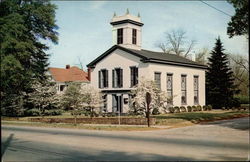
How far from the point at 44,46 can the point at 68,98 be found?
21.1 ft

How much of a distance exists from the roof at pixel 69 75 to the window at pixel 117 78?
15365mm

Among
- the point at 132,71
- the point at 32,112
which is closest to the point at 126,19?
the point at 132,71

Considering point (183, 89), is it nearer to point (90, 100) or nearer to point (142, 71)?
point (142, 71)

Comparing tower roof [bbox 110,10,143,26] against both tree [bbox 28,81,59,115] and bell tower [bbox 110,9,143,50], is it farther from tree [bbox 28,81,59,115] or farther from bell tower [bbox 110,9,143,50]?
tree [bbox 28,81,59,115]

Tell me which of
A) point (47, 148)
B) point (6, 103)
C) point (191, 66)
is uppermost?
point (191, 66)

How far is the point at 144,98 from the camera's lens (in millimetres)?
27844

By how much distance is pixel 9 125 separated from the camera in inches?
816

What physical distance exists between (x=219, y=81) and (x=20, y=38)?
29467 mm

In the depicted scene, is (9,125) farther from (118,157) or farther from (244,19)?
(244,19)

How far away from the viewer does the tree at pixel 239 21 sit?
1692 cm

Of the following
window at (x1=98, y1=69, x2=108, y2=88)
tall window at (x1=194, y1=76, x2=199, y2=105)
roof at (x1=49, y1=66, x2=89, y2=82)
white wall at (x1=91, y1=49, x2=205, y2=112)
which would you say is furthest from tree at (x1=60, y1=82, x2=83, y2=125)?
roof at (x1=49, y1=66, x2=89, y2=82)

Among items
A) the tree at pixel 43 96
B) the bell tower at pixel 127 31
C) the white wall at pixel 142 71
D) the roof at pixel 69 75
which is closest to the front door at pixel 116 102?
the white wall at pixel 142 71

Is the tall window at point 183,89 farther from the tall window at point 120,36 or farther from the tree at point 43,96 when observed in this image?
the tree at point 43,96

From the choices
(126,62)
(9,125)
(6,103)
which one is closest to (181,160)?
(6,103)
